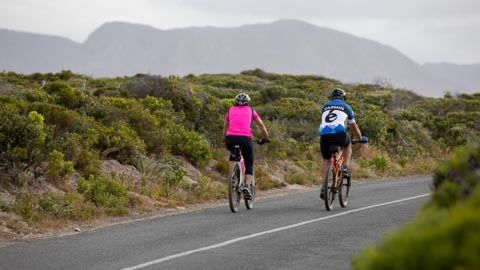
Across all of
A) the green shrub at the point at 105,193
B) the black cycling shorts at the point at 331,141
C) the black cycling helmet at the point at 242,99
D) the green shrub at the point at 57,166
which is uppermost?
the black cycling helmet at the point at 242,99

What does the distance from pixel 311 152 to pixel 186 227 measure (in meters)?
13.9

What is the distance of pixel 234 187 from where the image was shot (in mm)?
13227

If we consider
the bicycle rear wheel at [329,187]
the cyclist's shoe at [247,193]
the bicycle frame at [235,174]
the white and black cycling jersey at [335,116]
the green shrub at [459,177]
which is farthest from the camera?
the cyclist's shoe at [247,193]

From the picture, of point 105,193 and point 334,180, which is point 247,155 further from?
point 105,193

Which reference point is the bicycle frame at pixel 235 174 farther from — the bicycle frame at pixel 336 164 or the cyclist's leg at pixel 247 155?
the bicycle frame at pixel 336 164

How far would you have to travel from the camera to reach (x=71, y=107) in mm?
18734

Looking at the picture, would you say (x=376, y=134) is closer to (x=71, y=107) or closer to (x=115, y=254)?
(x=71, y=107)

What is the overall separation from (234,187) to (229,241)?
12.7 feet

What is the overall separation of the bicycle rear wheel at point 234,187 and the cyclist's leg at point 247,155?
0.75 feet

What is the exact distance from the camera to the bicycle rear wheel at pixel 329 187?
1265 centimetres

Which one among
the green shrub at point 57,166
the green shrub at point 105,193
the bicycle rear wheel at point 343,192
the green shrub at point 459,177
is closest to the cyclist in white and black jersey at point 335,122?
the bicycle rear wheel at point 343,192

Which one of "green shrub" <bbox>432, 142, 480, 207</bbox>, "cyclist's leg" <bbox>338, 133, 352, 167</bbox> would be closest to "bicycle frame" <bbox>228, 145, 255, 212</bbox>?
"cyclist's leg" <bbox>338, 133, 352, 167</bbox>

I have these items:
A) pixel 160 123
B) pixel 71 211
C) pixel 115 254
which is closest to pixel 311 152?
pixel 160 123

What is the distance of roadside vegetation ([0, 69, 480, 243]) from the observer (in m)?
13.3
